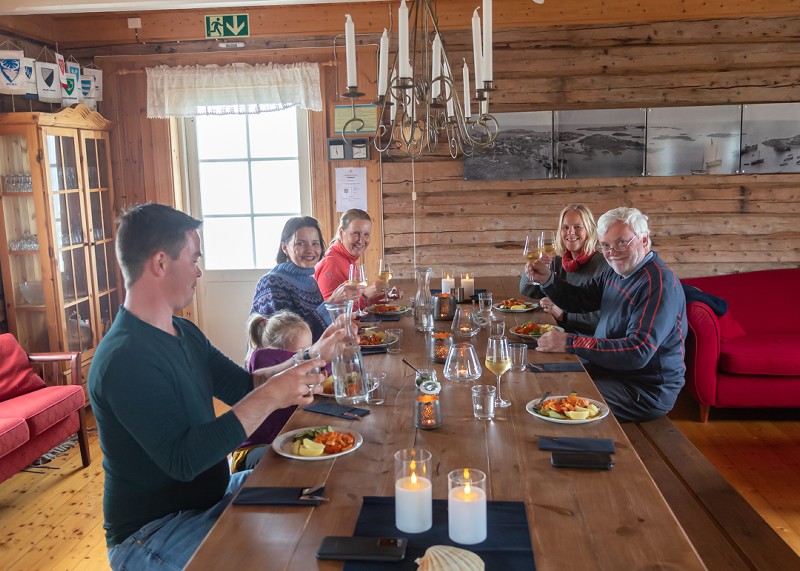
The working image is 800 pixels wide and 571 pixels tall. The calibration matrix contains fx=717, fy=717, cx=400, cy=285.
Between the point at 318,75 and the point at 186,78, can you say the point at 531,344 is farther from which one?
the point at 186,78

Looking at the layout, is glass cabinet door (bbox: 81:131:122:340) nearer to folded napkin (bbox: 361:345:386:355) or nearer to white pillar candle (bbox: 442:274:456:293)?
white pillar candle (bbox: 442:274:456:293)

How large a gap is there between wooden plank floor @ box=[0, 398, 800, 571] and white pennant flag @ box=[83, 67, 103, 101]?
2437 millimetres

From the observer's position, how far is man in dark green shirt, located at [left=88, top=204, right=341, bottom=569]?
1.69 m

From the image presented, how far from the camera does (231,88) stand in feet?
17.1

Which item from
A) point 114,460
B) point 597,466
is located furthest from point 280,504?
point 597,466

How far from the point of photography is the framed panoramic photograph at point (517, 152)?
5148mm

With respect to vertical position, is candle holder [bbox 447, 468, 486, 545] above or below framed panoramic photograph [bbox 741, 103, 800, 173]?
below

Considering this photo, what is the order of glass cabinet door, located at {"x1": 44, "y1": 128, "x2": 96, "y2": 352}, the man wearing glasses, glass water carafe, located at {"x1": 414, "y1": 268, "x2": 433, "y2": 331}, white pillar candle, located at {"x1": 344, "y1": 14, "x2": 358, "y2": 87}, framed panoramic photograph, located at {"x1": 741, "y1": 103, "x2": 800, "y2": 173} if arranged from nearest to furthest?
white pillar candle, located at {"x1": 344, "y1": 14, "x2": 358, "y2": 87}, the man wearing glasses, glass water carafe, located at {"x1": 414, "y1": 268, "x2": 433, "y2": 331}, glass cabinet door, located at {"x1": 44, "y1": 128, "x2": 96, "y2": 352}, framed panoramic photograph, located at {"x1": 741, "y1": 103, "x2": 800, "y2": 173}

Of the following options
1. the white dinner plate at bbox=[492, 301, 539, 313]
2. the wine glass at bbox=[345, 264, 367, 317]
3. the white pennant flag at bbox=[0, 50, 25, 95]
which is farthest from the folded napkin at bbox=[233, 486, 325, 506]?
the white pennant flag at bbox=[0, 50, 25, 95]

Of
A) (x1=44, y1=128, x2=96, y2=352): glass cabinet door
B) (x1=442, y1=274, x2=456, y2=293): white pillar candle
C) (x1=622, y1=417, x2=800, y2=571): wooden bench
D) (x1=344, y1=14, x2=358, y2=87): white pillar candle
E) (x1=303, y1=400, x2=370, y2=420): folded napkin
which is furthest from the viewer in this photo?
(x1=44, y1=128, x2=96, y2=352): glass cabinet door

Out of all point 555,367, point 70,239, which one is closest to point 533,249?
point 555,367

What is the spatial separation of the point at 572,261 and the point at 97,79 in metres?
3.60

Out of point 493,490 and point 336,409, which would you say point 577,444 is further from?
point 336,409

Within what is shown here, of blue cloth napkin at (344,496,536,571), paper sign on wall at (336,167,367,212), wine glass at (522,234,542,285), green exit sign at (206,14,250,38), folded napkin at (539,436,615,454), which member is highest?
green exit sign at (206,14,250,38)
